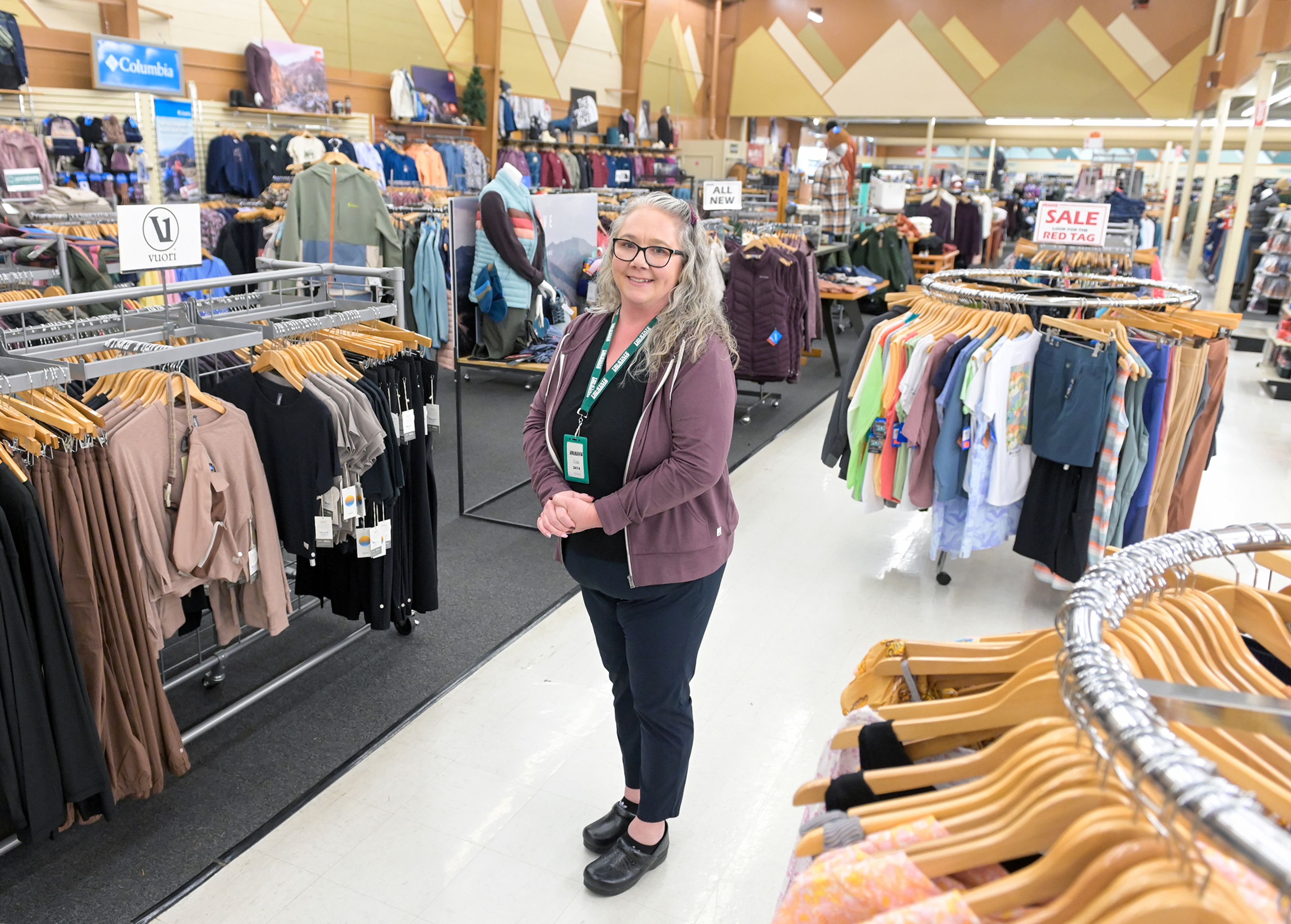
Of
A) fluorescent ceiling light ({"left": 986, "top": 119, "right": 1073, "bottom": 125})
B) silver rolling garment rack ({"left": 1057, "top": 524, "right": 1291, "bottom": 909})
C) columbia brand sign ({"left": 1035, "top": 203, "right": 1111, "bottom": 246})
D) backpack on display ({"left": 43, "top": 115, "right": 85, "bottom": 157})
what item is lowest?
silver rolling garment rack ({"left": 1057, "top": 524, "right": 1291, "bottom": 909})

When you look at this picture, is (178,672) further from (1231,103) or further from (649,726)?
(1231,103)

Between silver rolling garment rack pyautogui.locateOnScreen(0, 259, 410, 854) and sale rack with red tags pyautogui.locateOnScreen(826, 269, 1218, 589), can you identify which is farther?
sale rack with red tags pyautogui.locateOnScreen(826, 269, 1218, 589)

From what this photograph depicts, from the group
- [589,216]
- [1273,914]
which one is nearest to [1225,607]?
[1273,914]

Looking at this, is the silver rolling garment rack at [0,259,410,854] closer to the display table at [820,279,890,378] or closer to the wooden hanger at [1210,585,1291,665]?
the wooden hanger at [1210,585,1291,665]

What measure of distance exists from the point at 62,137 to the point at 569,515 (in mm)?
7569

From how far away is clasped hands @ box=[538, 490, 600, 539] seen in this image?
186 centimetres

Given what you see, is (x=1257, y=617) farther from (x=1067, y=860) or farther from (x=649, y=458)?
(x=649, y=458)

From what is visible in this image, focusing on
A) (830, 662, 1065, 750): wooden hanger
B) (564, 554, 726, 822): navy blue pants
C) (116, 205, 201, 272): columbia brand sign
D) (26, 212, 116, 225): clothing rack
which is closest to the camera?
(830, 662, 1065, 750): wooden hanger

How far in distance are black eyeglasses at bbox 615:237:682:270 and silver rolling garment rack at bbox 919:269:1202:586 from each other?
84.0 inches

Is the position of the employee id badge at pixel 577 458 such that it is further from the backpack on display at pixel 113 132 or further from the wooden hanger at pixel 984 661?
the backpack on display at pixel 113 132

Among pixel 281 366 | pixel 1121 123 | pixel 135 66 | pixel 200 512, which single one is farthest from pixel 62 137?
pixel 1121 123

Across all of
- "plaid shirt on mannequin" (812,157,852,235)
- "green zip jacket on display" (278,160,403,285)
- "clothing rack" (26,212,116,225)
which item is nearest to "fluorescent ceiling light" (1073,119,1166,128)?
"plaid shirt on mannequin" (812,157,852,235)

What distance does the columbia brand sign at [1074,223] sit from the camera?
5.38m

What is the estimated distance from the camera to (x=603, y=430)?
1.92 m
